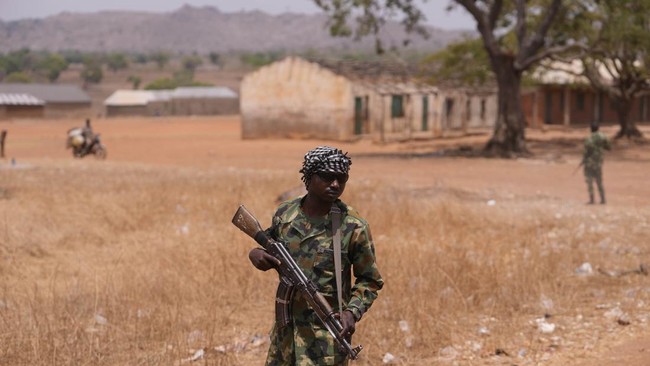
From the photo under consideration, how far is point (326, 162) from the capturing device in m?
3.83

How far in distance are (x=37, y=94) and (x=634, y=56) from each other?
3790cm

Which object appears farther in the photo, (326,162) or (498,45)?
(498,45)

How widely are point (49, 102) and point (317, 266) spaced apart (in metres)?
50.6

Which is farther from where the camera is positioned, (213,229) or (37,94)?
(37,94)

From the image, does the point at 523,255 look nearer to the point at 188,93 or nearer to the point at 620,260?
the point at 620,260

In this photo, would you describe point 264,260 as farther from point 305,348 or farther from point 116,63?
point 116,63

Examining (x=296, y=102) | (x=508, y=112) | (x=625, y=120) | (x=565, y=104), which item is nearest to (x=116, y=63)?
(x=565, y=104)

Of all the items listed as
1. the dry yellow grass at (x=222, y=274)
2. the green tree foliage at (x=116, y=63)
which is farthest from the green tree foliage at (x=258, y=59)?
the dry yellow grass at (x=222, y=274)

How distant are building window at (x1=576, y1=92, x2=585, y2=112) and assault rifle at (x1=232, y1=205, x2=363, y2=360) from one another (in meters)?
37.3

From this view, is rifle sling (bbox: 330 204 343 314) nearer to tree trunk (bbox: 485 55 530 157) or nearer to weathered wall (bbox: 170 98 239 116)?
tree trunk (bbox: 485 55 530 157)

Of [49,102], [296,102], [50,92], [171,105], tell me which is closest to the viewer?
[296,102]

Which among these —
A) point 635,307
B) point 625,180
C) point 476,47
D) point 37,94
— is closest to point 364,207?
point 635,307

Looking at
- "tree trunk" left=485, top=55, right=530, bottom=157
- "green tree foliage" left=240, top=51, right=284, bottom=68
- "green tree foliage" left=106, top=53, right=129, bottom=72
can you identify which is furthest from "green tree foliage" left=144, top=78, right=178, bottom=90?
"tree trunk" left=485, top=55, right=530, bottom=157

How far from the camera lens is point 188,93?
194ft
